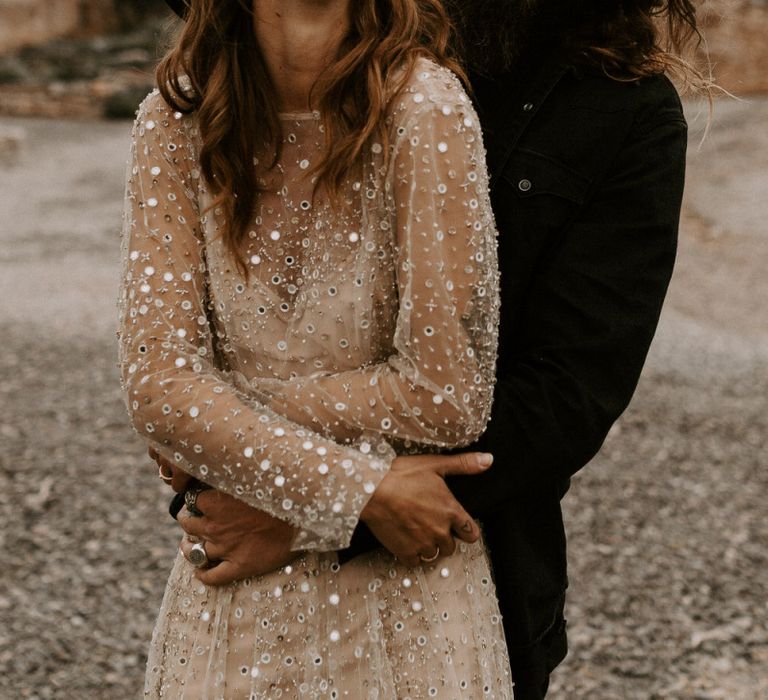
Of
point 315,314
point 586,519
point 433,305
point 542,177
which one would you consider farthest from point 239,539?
point 586,519

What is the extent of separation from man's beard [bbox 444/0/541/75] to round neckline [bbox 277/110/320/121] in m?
0.41

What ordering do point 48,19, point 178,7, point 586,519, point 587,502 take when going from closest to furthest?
point 178,7
point 586,519
point 587,502
point 48,19

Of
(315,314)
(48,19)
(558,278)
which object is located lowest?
(48,19)

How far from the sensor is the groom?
1511mm

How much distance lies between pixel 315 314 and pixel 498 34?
2.08 feet

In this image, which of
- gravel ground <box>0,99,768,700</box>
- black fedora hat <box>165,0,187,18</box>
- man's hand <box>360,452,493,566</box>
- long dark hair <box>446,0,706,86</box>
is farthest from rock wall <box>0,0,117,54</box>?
man's hand <box>360,452,493,566</box>

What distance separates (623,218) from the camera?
1531mm

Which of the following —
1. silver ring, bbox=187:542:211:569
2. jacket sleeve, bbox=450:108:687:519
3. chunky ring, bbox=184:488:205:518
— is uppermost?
jacket sleeve, bbox=450:108:687:519

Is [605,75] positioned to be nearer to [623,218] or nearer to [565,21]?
[565,21]

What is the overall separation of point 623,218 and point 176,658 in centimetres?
101

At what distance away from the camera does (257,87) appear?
1.46 metres

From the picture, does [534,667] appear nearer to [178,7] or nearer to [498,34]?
[498,34]

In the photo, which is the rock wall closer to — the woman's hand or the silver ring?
Result: the woman's hand

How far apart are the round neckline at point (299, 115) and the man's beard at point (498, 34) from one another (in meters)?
0.41
